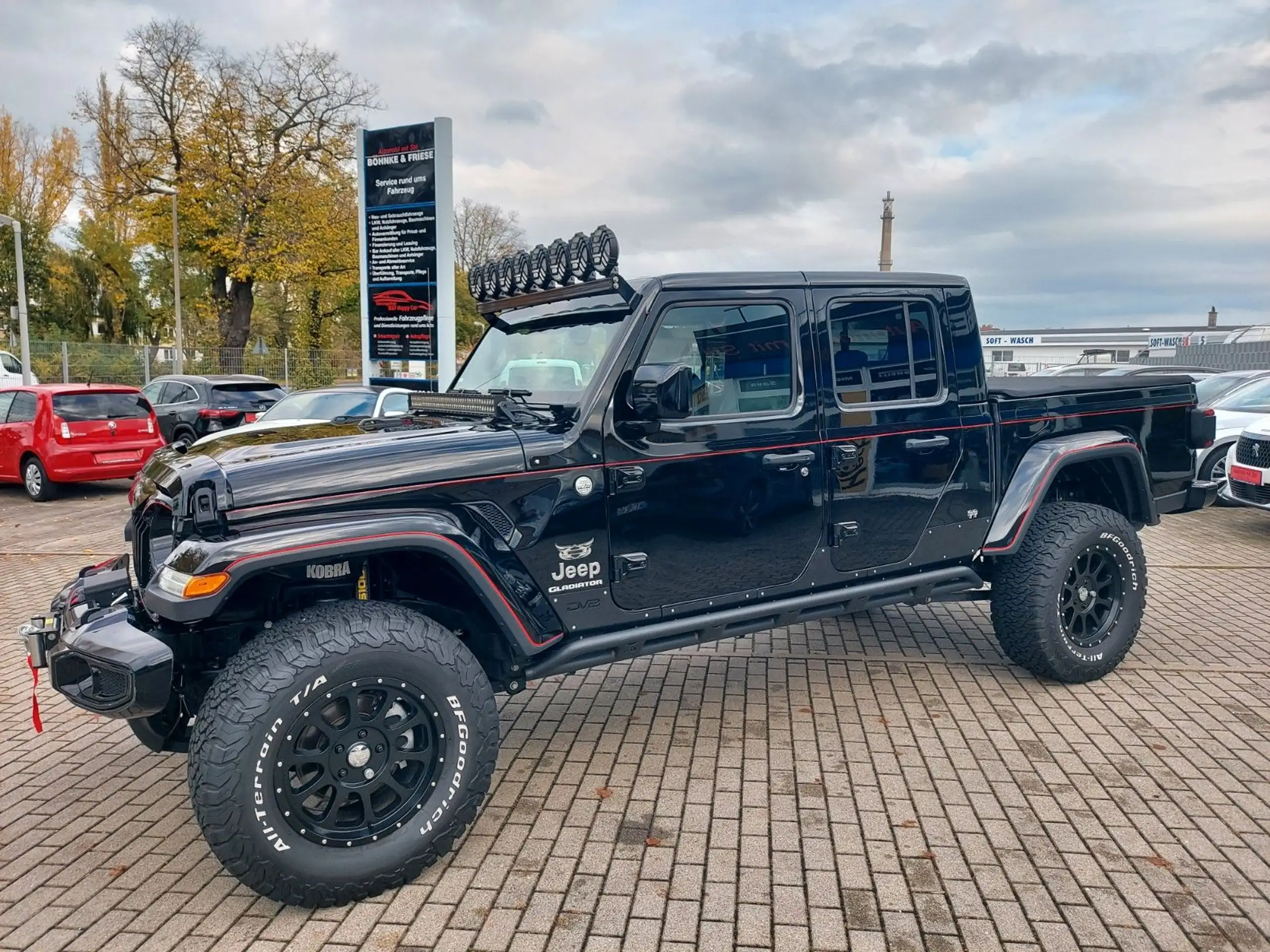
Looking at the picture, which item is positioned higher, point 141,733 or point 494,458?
point 494,458

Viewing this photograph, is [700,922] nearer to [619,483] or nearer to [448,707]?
[448,707]

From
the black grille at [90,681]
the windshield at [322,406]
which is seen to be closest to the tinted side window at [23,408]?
the windshield at [322,406]

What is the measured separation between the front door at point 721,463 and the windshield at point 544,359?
200 mm

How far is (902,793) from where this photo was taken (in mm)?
3789

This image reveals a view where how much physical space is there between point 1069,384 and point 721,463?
2504mm

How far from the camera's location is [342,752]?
303cm

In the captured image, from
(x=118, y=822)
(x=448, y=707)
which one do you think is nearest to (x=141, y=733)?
(x=118, y=822)

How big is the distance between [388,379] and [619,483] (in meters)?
11.6

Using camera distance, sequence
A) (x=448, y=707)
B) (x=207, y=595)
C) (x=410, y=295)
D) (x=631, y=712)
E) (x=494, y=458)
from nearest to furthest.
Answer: (x=207, y=595) < (x=448, y=707) < (x=494, y=458) < (x=631, y=712) < (x=410, y=295)

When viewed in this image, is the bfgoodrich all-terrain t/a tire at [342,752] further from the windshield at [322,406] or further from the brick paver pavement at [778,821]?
the windshield at [322,406]

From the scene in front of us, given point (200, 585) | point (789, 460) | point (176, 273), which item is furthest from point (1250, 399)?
point (176, 273)

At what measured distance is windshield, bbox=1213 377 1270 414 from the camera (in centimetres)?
1126

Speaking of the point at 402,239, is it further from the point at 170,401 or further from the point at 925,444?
the point at 925,444

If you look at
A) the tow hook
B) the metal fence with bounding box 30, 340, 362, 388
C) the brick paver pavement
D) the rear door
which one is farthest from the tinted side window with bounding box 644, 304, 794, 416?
the metal fence with bounding box 30, 340, 362, 388
